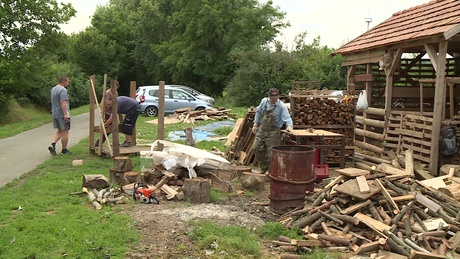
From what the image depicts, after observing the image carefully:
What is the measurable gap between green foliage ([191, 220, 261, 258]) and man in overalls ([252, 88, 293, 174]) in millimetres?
3482

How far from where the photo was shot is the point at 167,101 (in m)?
23.8

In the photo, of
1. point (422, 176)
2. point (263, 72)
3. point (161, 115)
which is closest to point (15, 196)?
point (161, 115)

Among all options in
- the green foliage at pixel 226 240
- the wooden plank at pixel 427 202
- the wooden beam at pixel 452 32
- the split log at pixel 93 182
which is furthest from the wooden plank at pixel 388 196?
the split log at pixel 93 182

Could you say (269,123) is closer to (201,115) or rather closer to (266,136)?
(266,136)

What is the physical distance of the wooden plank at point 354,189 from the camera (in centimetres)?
610

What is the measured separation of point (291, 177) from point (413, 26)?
21.5 ft

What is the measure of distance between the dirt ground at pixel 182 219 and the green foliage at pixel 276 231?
0.61 feet

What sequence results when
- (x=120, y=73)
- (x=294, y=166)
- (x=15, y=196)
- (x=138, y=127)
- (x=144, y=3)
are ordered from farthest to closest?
1. (x=120, y=73)
2. (x=144, y=3)
3. (x=138, y=127)
4. (x=15, y=196)
5. (x=294, y=166)

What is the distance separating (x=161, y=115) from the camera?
9.88 m

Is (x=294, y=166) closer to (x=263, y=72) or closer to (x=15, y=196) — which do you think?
(x=15, y=196)

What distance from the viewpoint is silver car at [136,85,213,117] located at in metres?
23.4

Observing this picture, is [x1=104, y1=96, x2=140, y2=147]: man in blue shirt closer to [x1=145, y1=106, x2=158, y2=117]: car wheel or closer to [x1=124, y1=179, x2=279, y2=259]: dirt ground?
[x1=124, y1=179, x2=279, y2=259]: dirt ground

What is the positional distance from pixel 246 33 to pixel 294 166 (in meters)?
30.1

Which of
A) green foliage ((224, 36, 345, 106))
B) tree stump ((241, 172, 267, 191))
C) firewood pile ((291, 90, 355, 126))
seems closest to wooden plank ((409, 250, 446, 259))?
tree stump ((241, 172, 267, 191))
